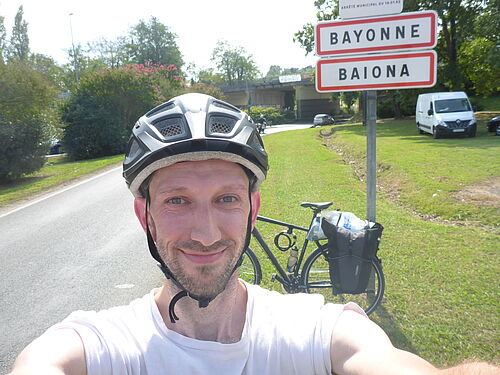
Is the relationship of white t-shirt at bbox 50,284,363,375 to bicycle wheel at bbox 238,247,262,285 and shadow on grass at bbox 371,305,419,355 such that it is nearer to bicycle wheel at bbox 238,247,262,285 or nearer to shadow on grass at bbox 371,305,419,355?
shadow on grass at bbox 371,305,419,355

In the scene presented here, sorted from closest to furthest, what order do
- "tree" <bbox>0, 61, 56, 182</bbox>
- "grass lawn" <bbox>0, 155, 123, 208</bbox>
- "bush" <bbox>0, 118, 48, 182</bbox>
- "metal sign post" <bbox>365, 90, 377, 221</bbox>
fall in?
1. "metal sign post" <bbox>365, 90, 377, 221</bbox>
2. "grass lawn" <bbox>0, 155, 123, 208</bbox>
3. "bush" <bbox>0, 118, 48, 182</bbox>
4. "tree" <bbox>0, 61, 56, 182</bbox>

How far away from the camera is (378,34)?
398 centimetres

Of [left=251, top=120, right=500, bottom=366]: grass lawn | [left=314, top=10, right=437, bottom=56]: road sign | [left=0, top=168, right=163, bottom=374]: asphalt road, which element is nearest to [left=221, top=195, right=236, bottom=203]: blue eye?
[left=251, top=120, right=500, bottom=366]: grass lawn

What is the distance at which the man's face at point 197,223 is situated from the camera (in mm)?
1696

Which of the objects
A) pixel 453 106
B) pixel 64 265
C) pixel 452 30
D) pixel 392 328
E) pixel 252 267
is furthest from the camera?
pixel 452 30

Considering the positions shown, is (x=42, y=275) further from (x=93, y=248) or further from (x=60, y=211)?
(x=60, y=211)

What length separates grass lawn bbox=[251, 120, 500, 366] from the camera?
3.94 meters

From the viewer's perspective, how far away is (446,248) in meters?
6.16

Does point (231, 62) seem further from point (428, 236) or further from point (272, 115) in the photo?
point (428, 236)

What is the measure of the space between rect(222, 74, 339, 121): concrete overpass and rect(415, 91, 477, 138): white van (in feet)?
149

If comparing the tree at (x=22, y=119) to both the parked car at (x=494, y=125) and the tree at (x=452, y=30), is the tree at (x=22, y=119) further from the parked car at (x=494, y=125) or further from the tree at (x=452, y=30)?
the tree at (x=452, y=30)

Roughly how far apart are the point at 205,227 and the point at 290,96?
3445 inches

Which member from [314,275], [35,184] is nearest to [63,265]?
[314,275]

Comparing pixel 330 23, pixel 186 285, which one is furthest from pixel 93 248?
pixel 186 285
